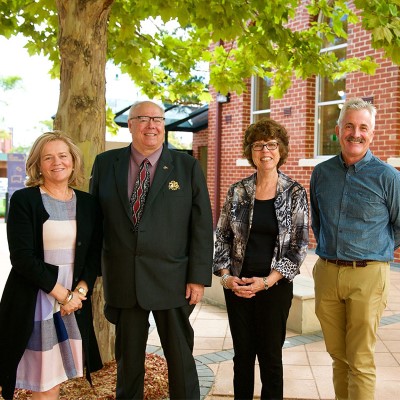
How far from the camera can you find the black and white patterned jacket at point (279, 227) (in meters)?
3.11

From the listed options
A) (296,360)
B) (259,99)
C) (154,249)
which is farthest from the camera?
(259,99)

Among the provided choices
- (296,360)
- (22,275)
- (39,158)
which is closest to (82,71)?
(39,158)

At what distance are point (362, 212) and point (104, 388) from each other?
2.18 metres

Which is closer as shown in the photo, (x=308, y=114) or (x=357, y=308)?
(x=357, y=308)

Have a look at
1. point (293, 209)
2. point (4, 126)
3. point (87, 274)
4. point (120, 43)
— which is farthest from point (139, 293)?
point (4, 126)

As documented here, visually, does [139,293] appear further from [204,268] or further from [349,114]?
[349,114]

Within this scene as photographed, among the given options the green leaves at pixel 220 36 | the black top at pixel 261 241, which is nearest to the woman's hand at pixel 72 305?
the black top at pixel 261 241

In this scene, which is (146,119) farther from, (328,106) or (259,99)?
(259,99)

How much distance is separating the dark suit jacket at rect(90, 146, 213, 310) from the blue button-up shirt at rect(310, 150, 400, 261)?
71 centimetres

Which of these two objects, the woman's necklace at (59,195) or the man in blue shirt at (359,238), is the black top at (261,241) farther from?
the woman's necklace at (59,195)

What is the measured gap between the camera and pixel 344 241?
3086 mm

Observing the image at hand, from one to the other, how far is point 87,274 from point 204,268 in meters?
0.66

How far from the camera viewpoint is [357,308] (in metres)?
3.07

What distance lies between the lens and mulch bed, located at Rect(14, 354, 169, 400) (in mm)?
3752
